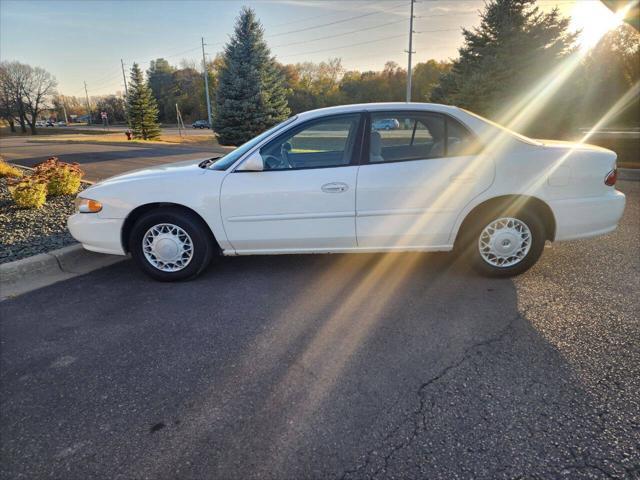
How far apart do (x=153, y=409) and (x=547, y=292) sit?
10.8ft

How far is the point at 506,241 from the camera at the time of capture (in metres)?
3.74

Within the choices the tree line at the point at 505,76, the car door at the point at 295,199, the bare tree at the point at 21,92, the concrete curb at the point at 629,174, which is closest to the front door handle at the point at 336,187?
the car door at the point at 295,199

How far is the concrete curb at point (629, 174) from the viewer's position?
9.55 m

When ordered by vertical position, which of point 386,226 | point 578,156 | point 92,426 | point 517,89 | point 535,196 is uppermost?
point 517,89

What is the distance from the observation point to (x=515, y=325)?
10.1 feet

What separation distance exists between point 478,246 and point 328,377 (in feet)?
6.82

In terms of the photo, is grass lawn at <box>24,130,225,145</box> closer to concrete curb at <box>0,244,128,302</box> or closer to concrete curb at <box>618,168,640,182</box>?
concrete curb at <box>0,244,128,302</box>

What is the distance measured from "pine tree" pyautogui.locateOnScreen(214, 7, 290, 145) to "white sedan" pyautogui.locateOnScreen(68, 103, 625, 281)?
19766mm

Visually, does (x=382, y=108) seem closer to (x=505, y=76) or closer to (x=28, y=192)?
(x=28, y=192)

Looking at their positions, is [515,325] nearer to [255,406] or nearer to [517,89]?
[255,406]

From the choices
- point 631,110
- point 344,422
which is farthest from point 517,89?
point 344,422

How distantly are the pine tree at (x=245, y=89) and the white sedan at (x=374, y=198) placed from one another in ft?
64.8

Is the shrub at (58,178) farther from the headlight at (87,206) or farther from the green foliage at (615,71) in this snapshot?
the green foliage at (615,71)

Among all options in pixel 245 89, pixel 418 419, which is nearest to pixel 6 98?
pixel 245 89
